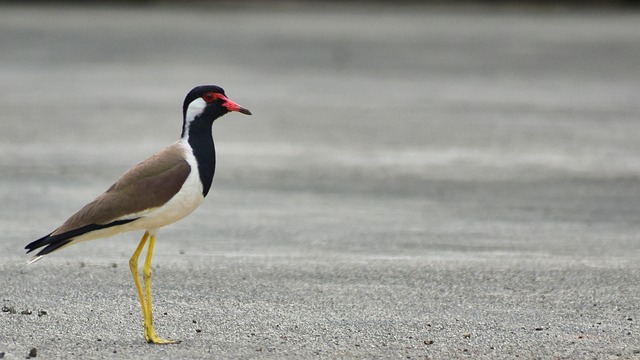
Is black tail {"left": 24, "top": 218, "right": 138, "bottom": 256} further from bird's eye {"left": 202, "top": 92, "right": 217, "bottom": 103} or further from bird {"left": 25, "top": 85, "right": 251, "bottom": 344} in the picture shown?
bird's eye {"left": 202, "top": 92, "right": 217, "bottom": 103}

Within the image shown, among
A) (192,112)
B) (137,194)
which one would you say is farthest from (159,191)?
(192,112)

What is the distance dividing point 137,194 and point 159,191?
12 centimetres

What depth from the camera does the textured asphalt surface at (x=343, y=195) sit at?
7234 mm

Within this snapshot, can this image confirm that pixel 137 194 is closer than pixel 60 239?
No

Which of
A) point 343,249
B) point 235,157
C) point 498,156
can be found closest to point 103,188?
point 235,157

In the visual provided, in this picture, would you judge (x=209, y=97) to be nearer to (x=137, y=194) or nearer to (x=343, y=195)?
(x=137, y=194)

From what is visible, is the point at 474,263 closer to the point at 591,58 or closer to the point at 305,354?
the point at 305,354

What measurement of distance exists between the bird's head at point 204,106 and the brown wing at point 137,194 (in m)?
0.22

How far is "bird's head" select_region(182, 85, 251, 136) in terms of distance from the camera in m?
6.88

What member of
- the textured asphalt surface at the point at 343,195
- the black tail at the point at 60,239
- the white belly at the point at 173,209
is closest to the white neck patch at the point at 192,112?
the white belly at the point at 173,209

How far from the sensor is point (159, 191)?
22.1 feet

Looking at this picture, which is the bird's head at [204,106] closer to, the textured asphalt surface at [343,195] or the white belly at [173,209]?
the white belly at [173,209]

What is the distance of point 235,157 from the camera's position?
14.5m

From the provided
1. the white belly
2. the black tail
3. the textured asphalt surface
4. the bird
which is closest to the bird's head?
the bird
